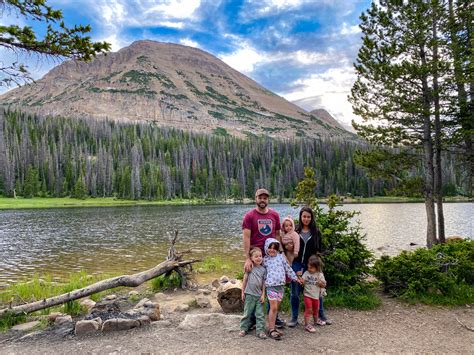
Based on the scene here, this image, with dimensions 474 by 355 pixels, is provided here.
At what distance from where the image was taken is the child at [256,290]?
7469 millimetres

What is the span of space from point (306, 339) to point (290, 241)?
210 centimetres

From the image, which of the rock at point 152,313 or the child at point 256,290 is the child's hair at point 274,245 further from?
the rock at point 152,313

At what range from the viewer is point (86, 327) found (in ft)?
27.3

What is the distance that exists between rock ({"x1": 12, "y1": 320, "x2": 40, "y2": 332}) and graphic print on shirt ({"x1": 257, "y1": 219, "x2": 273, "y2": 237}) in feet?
21.9

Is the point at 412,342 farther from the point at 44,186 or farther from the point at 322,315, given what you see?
the point at 44,186

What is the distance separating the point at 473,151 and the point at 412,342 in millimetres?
12352

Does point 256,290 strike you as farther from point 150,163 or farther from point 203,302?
point 150,163

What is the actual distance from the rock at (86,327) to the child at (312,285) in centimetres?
509

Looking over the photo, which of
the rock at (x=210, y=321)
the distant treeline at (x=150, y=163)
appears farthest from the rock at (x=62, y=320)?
the distant treeline at (x=150, y=163)

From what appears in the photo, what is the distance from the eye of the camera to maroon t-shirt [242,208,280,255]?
305 inches

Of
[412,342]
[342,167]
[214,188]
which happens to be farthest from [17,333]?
[342,167]

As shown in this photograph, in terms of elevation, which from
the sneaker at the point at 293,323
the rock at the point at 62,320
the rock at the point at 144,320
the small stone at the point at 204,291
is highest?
the sneaker at the point at 293,323

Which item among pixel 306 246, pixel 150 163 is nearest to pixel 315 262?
pixel 306 246

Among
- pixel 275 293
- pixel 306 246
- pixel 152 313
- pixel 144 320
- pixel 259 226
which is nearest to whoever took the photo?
pixel 275 293
